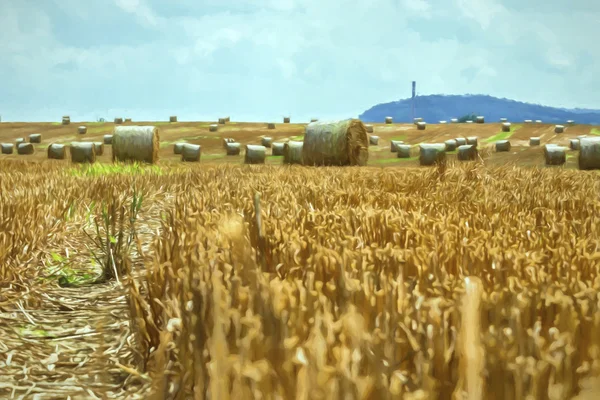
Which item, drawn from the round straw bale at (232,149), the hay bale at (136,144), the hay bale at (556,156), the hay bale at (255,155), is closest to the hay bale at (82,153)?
the hay bale at (136,144)

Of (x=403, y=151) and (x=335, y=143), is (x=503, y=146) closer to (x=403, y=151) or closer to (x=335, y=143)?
(x=403, y=151)

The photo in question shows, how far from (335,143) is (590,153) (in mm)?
6977

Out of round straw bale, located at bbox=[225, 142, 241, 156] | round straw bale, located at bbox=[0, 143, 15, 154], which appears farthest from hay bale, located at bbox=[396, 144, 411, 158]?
round straw bale, located at bbox=[0, 143, 15, 154]

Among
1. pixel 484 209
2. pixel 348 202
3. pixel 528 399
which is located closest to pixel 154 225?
pixel 348 202

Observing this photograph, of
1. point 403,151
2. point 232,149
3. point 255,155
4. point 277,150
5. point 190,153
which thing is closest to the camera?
point 255,155

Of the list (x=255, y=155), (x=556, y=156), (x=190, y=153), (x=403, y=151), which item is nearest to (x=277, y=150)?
Result: (x=190, y=153)

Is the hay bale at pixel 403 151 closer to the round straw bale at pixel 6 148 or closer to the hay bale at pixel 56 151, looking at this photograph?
the hay bale at pixel 56 151

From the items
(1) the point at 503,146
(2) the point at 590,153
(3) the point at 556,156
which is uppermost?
(2) the point at 590,153

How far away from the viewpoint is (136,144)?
18312 millimetres

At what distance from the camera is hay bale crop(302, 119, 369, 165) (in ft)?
56.1

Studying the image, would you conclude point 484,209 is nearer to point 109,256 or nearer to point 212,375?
point 109,256

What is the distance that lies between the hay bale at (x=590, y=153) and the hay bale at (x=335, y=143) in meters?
5.94

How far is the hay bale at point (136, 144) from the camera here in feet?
60.0

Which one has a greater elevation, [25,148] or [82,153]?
[82,153]
